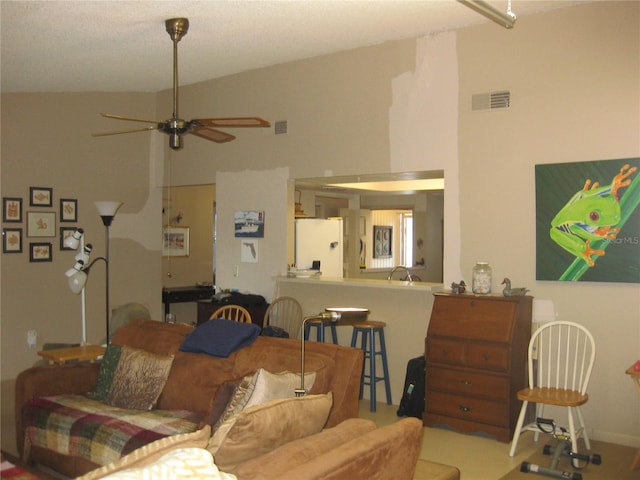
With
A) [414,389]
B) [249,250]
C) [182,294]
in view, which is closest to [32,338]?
[182,294]

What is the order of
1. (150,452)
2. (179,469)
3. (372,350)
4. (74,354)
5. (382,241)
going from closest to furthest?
(179,469), (150,452), (74,354), (372,350), (382,241)

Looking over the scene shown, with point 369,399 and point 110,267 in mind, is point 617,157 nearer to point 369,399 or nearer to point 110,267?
point 369,399

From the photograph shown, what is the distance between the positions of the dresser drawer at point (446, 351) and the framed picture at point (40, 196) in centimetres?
422

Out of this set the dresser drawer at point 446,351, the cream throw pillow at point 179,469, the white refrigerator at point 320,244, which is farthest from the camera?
the white refrigerator at point 320,244

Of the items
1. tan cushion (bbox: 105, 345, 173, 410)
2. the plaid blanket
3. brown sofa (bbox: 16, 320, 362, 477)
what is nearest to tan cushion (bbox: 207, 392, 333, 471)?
brown sofa (bbox: 16, 320, 362, 477)

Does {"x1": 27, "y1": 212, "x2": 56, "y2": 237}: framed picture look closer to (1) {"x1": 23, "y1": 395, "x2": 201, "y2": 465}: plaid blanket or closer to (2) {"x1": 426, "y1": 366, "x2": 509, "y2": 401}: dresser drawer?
(1) {"x1": 23, "y1": 395, "x2": 201, "y2": 465}: plaid blanket

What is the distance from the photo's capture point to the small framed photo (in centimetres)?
645

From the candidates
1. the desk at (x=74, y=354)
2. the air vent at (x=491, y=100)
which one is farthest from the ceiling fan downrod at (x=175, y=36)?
the air vent at (x=491, y=100)

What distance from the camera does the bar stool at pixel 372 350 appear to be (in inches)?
212

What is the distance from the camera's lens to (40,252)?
21.4 ft

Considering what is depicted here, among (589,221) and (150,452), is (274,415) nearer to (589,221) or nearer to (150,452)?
(150,452)

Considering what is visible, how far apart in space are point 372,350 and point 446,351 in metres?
0.77

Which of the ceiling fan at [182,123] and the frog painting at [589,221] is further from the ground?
the ceiling fan at [182,123]

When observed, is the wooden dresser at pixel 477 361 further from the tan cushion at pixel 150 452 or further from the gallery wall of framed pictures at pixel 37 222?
the gallery wall of framed pictures at pixel 37 222
